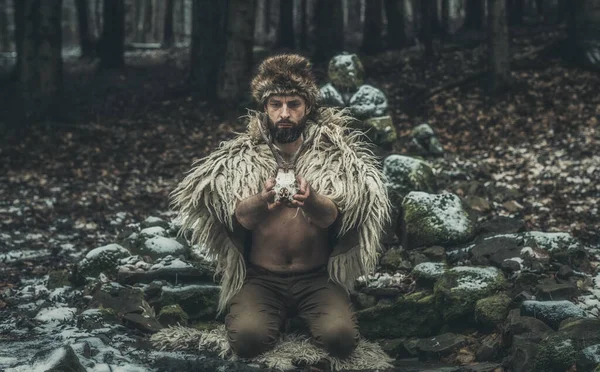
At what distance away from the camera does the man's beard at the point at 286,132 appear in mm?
5398

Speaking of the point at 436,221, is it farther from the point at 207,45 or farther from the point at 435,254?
the point at 207,45

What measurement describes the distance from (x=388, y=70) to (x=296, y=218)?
48.5ft

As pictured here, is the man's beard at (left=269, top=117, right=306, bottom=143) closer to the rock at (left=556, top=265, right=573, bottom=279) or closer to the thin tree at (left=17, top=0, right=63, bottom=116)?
the rock at (left=556, top=265, right=573, bottom=279)

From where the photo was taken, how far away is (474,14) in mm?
24484

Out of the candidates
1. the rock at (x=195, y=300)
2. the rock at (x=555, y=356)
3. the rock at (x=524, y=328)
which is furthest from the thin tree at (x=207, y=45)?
the rock at (x=555, y=356)

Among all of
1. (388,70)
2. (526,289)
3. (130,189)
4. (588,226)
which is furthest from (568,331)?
(388,70)

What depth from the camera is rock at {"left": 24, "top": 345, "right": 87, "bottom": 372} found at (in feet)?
15.9

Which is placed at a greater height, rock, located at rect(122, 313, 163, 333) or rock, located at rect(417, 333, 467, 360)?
rock, located at rect(417, 333, 467, 360)

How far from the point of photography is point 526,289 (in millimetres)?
6250

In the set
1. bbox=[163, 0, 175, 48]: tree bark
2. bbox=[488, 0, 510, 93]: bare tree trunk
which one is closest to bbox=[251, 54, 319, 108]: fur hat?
bbox=[488, 0, 510, 93]: bare tree trunk

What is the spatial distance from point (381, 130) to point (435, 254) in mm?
2247

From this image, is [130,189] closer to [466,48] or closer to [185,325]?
[185,325]

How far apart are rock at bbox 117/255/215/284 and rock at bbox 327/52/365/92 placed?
2.78 meters

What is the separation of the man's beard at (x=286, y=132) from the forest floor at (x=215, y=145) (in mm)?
3925
